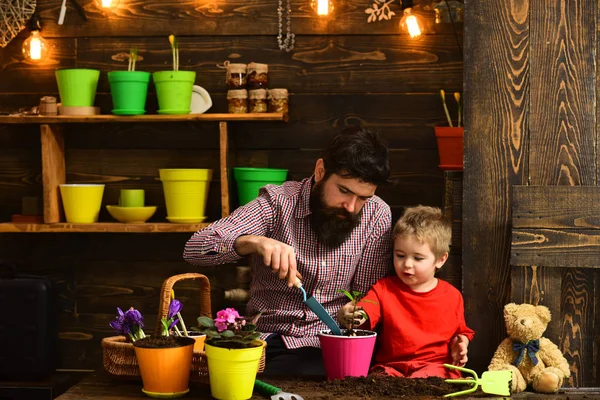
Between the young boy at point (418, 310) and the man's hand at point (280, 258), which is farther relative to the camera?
the young boy at point (418, 310)

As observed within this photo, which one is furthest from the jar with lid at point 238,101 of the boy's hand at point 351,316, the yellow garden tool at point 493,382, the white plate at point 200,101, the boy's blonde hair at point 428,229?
the yellow garden tool at point 493,382

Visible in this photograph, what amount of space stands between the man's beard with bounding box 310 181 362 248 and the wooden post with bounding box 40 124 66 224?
1.46m

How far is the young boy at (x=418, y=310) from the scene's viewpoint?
2166mm

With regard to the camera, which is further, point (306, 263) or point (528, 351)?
point (306, 263)

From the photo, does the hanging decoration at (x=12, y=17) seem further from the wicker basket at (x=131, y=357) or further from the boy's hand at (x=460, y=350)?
the boy's hand at (x=460, y=350)

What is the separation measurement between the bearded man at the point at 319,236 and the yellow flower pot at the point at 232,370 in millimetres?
649

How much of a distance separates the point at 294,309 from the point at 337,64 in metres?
1.42

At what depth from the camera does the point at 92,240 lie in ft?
12.2

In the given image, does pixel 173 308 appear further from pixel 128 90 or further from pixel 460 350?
pixel 128 90

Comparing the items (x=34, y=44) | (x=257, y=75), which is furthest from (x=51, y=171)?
(x=257, y=75)

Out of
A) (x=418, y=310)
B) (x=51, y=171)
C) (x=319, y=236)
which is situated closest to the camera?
(x=418, y=310)

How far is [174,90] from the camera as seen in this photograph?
132 inches

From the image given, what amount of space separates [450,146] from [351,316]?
1352 millimetres

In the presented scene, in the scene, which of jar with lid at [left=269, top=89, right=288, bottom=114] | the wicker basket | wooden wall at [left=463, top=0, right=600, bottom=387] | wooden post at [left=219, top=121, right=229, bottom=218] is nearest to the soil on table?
the wicker basket
